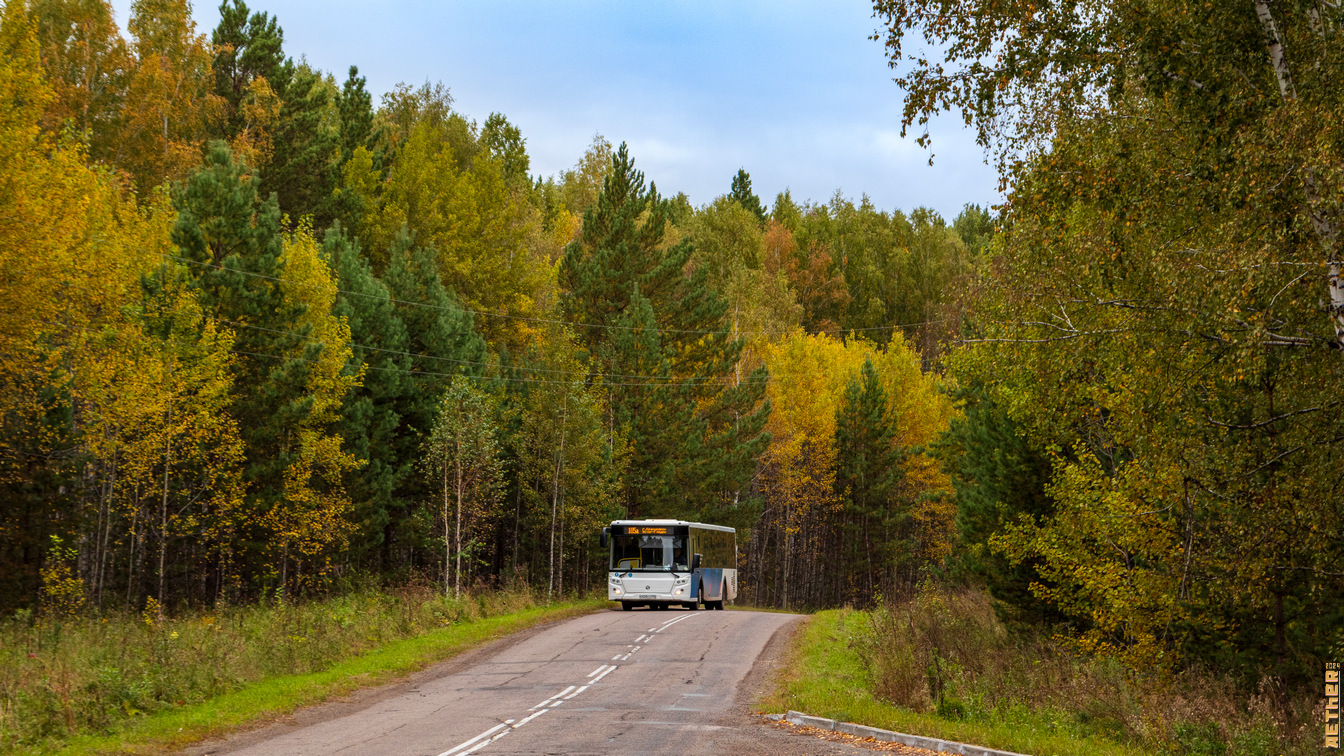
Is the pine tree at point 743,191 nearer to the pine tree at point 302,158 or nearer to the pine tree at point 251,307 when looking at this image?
the pine tree at point 302,158

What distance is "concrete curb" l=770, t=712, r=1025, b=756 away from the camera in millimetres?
12812

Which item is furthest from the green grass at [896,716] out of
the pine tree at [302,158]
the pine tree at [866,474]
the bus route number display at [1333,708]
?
the pine tree at [302,158]

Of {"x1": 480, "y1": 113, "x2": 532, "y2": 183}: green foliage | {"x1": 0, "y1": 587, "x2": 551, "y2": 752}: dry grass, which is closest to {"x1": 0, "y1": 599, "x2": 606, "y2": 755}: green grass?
{"x1": 0, "y1": 587, "x2": 551, "y2": 752}: dry grass

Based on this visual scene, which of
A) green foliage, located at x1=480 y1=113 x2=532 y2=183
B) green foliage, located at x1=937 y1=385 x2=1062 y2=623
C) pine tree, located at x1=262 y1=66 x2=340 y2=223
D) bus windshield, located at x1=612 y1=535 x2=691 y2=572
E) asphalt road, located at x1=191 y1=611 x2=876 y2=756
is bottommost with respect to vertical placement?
asphalt road, located at x1=191 y1=611 x2=876 y2=756

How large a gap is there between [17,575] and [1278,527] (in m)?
27.7

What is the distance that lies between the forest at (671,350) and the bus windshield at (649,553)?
506cm

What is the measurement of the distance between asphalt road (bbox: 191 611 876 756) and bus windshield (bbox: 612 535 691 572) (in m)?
9.45

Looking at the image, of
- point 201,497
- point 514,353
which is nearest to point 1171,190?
point 201,497

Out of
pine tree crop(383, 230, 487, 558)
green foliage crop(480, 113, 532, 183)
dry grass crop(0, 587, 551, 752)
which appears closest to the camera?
dry grass crop(0, 587, 551, 752)

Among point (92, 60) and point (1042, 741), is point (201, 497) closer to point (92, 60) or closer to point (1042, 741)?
point (92, 60)

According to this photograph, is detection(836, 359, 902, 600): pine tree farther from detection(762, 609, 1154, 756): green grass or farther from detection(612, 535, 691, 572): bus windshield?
detection(762, 609, 1154, 756): green grass

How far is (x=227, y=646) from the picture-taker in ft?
62.2

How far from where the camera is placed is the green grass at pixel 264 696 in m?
13.1

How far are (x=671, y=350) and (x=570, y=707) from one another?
1357 inches
